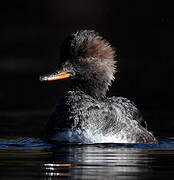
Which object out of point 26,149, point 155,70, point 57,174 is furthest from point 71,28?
point 57,174

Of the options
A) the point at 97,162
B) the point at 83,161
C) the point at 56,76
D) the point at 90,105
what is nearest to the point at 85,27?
the point at 56,76

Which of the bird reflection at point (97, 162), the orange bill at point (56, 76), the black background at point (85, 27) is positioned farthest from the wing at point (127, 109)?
the bird reflection at point (97, 162)

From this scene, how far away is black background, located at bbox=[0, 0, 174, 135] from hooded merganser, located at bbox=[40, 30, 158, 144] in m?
1.62

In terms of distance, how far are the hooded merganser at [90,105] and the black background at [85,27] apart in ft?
5.30

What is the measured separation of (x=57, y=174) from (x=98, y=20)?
1705cm

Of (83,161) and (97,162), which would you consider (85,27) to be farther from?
(97,162)

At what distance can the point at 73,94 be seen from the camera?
1573 cm

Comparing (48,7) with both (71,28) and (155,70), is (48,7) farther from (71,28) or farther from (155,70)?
(155,70)

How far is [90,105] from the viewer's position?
50.0 feet

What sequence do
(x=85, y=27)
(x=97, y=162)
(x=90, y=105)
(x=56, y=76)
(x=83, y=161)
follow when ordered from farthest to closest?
(x=85, y=27)
(x=56, y=76)
(x=90, y=105)
(x=83, y=161)
(x=97, y=162)

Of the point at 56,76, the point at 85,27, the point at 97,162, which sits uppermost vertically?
the point at 85,27

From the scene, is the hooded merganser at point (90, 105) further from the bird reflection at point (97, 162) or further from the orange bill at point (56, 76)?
the bird reflection at point (97, 162)

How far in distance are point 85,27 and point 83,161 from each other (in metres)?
14.0

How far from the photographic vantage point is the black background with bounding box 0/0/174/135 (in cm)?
2012
